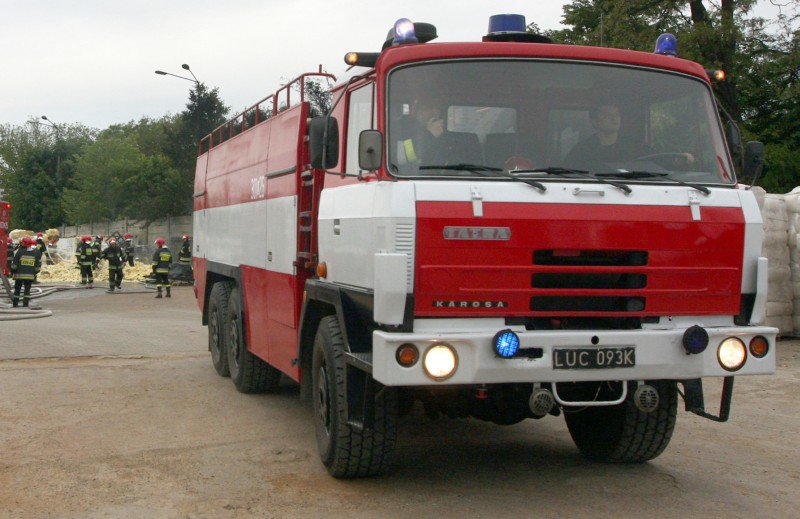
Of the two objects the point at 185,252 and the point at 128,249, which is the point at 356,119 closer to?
the point at 185,252

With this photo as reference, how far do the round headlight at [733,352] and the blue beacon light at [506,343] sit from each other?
1289mm

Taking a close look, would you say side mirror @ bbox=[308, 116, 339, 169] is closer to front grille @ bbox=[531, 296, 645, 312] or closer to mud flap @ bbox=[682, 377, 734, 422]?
front grille @ bbox=[531, 296, 645, 312]

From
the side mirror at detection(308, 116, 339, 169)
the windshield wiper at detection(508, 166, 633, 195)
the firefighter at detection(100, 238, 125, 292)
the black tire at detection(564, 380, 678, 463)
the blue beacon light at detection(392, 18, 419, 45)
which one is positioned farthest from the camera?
the firefighter at detection(100, 238, 125, 292)

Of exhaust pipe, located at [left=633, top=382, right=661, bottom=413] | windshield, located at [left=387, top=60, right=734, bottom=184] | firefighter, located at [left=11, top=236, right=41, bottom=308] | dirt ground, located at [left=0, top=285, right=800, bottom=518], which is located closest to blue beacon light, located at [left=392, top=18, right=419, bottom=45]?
windshield, located at [left=387, top=60, right=734, bottom=184]

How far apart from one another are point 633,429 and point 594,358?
138cm

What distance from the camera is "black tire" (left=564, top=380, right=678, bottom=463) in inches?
266

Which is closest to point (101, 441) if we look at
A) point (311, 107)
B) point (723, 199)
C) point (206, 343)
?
point (311, 107)

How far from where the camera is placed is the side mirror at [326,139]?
6.45 meters

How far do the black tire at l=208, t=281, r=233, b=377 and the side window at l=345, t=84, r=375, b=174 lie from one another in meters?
4.81

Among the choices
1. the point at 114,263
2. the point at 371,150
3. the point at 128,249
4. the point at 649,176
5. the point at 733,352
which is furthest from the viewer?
the point at 128,249

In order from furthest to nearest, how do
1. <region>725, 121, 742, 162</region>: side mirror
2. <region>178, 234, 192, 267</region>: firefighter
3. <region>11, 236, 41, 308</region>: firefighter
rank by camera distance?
<region>178, 234, 192, 267</region>: firefighter
<region>11, 236, 41, 308</region>: firefighter
<region>725, 121, 742, 162</region>: side mirror

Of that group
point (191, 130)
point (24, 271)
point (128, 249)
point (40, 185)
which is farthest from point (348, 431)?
point (40, 185)

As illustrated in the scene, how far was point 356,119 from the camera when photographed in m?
6.57

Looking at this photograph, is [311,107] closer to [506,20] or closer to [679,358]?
[506,20]
